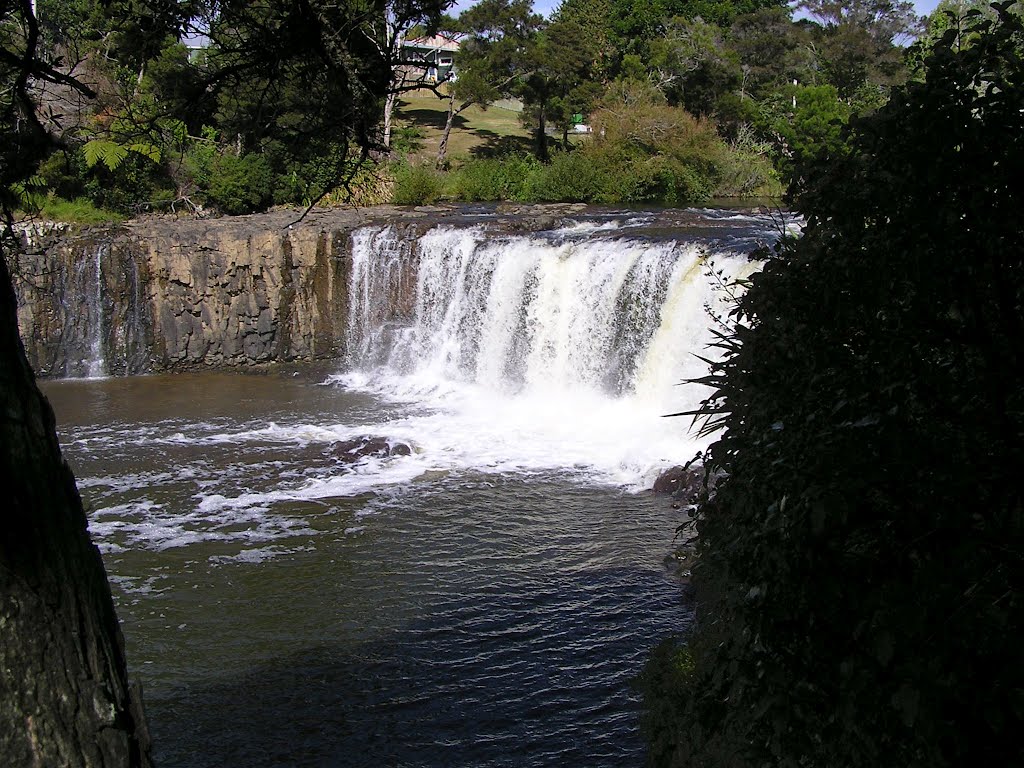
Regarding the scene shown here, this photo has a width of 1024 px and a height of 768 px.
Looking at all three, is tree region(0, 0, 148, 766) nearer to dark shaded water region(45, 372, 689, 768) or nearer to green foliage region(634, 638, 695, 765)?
green foliage region(634, 638, 695, 765)

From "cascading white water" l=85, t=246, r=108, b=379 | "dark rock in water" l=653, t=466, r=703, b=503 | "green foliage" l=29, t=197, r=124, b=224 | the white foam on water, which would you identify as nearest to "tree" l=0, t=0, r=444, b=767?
the white foam on water

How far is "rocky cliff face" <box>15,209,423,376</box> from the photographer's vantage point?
59.5 ft

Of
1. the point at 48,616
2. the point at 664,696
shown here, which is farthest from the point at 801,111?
the point at 48,616

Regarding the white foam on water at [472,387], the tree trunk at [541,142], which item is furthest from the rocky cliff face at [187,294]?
the tree trunk at [541,142]

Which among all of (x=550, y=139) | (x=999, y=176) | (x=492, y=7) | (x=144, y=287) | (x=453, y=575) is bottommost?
(x=453, y=575)

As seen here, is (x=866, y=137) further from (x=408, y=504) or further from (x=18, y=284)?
(x=18, y=284)

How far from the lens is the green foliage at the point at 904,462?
250 cm

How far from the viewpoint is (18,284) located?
56.7ft

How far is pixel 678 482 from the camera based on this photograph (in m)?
11.1

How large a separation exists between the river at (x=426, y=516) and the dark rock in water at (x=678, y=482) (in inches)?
11.8

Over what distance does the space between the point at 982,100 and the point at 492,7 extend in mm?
31452

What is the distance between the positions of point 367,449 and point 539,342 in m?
4.37

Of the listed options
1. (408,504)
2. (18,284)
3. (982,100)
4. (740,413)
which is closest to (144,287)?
(18,284)

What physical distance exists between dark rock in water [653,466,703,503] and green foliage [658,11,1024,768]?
783 cm
